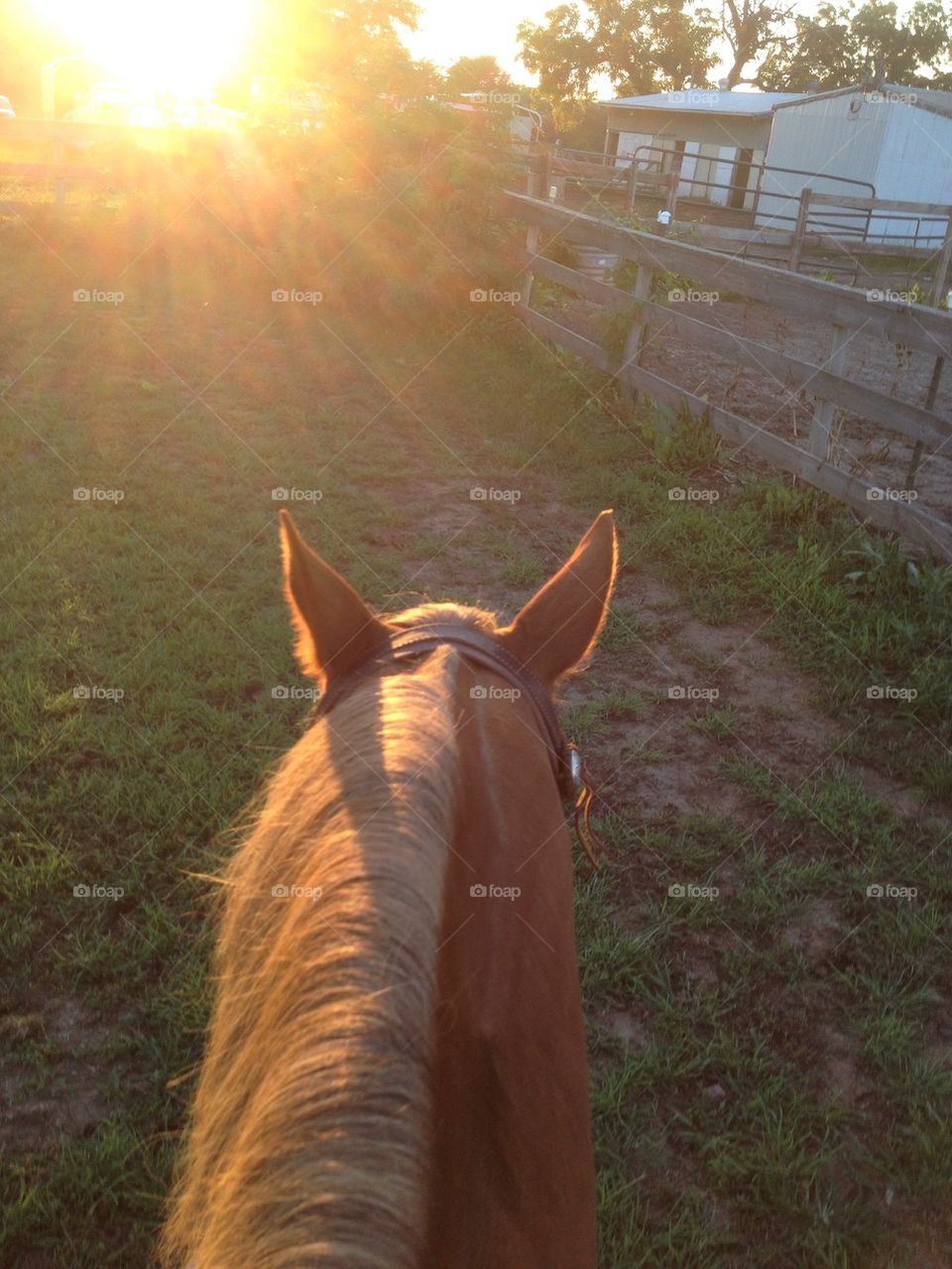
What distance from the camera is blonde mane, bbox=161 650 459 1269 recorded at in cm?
77

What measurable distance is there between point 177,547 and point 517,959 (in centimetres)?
473

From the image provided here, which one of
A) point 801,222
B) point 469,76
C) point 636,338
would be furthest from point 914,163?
point 636,338

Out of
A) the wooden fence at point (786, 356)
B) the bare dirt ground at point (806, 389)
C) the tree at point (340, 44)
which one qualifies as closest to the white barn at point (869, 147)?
the tree at point (340, 44)

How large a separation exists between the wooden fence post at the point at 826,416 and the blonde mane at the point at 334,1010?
16.7 feet

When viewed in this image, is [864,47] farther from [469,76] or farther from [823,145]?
[469,76]

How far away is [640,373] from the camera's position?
739 centimetres

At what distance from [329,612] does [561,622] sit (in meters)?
0.37

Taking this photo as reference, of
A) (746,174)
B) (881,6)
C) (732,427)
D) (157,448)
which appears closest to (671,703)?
(732,427)

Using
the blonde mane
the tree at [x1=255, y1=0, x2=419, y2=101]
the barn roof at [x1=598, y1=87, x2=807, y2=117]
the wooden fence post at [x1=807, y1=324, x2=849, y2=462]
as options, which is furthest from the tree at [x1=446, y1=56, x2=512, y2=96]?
the barn roof at [x1=598, y1=87, x2=807, y2=117]

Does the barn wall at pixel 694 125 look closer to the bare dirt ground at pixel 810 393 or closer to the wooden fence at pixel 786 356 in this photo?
the bare dirt ground at pixel 810 393

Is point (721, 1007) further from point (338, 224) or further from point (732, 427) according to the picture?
point (338, 224)

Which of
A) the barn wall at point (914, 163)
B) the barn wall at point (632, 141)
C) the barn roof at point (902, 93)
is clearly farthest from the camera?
the barn wall at point (632, 141)

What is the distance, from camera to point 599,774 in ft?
13.0

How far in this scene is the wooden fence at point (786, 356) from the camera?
498cm
